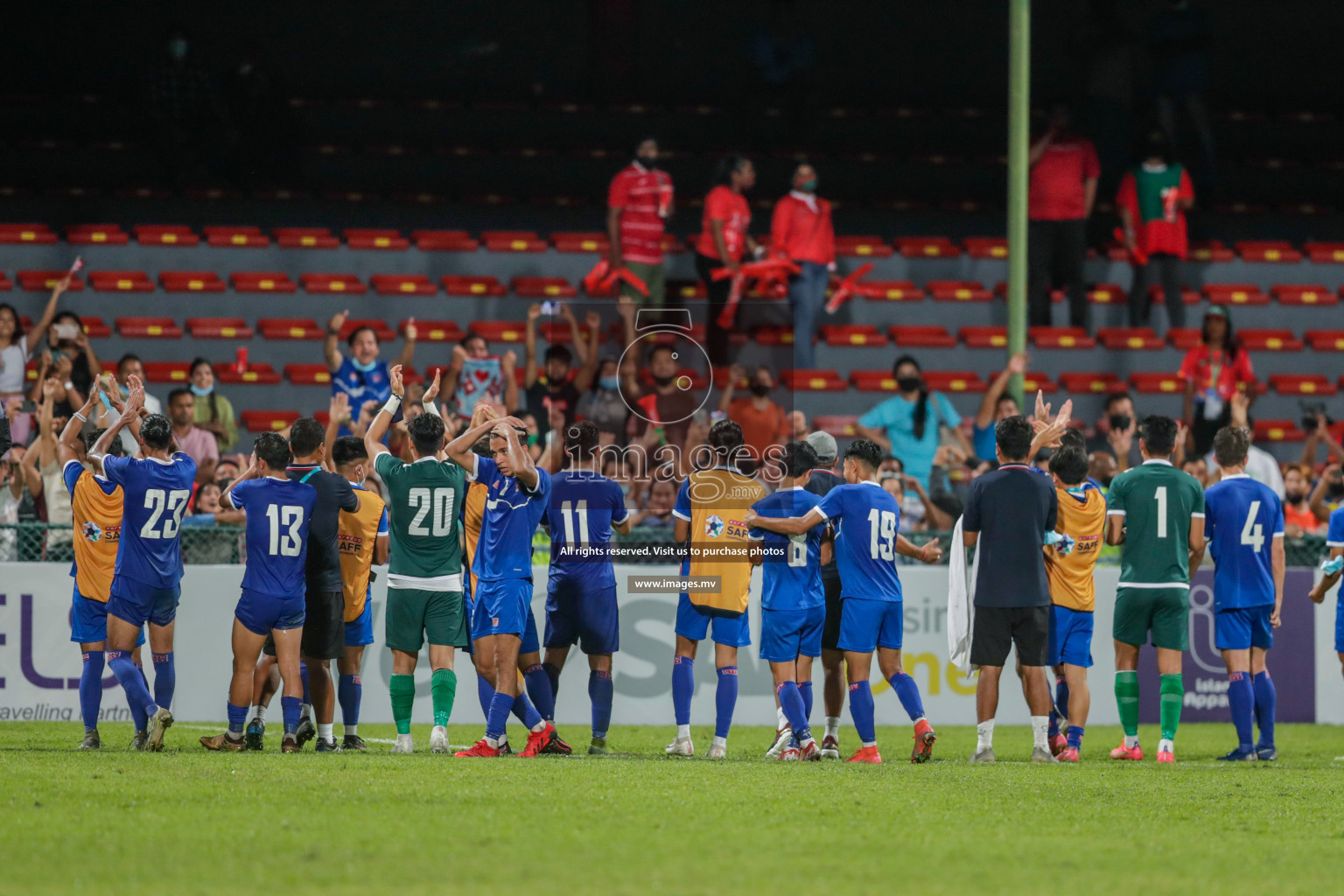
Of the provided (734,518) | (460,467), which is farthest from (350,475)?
(734,518)

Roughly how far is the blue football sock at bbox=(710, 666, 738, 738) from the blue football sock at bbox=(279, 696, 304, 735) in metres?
2.45

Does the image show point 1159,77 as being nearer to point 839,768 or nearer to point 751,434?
point 751,434

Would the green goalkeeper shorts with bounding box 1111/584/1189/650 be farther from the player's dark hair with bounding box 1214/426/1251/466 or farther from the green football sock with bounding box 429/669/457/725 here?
the green football sock with bounding box 429/669/457/725

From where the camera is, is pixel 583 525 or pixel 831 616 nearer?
pixel 583 525

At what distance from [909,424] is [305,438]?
695cm

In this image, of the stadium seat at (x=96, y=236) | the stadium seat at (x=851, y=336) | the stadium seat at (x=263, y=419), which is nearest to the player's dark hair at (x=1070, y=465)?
the stadium seat at (x=851, y=336)

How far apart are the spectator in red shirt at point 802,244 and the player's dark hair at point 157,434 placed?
8.78m

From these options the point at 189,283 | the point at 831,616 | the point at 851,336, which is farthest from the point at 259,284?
the point at 831,616

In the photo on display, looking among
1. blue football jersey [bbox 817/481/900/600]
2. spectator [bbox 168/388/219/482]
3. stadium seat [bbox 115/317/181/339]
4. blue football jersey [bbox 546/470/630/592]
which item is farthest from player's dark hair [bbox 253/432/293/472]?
stadium seat [bbox 115/317/181/339]

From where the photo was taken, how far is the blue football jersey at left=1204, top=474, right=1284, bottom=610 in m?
9.66

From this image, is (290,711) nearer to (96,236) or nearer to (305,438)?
(305,438)

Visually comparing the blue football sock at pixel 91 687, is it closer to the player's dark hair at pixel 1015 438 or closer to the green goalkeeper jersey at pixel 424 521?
the green goalkeeper jersey at pixel 424 521

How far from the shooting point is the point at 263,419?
16.1 m

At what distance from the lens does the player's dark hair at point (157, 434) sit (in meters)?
8.82
